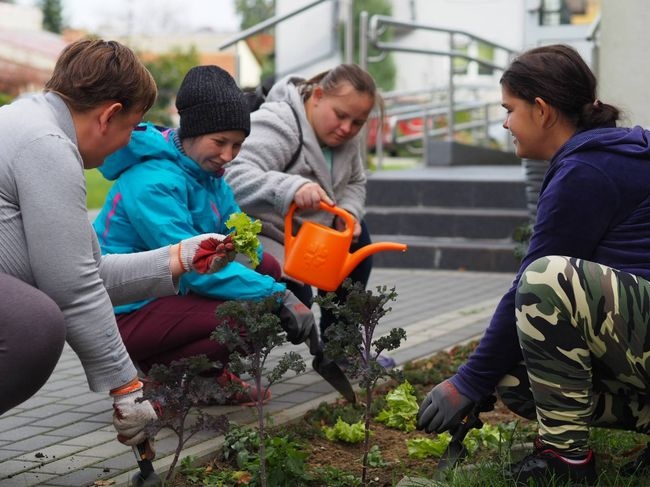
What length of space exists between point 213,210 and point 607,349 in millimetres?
1790

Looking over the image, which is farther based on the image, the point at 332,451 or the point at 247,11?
the point at 247,11

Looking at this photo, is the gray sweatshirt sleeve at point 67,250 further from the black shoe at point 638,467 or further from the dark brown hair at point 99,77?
the black shoe at point 638,467

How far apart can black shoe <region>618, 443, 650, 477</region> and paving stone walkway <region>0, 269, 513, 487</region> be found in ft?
4.44

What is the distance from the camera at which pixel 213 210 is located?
4328 mm

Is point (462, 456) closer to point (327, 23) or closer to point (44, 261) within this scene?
point (44, 261)

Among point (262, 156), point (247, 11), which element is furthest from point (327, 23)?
point (247, 11)

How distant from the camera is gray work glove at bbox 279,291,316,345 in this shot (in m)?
4.15

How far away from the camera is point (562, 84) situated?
324 centimetres

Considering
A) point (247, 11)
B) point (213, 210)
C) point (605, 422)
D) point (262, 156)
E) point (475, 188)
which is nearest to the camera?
point (605, 422)

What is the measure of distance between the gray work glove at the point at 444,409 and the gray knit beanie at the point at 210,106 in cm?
141

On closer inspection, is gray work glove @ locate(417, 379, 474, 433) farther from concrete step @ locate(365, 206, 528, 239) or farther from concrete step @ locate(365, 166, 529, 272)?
concrete step @ locate(365, 206, 528, 239)

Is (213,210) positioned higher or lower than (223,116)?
lower

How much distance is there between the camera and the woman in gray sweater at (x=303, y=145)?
191 inches

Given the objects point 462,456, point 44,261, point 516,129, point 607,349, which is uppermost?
point 516,129
